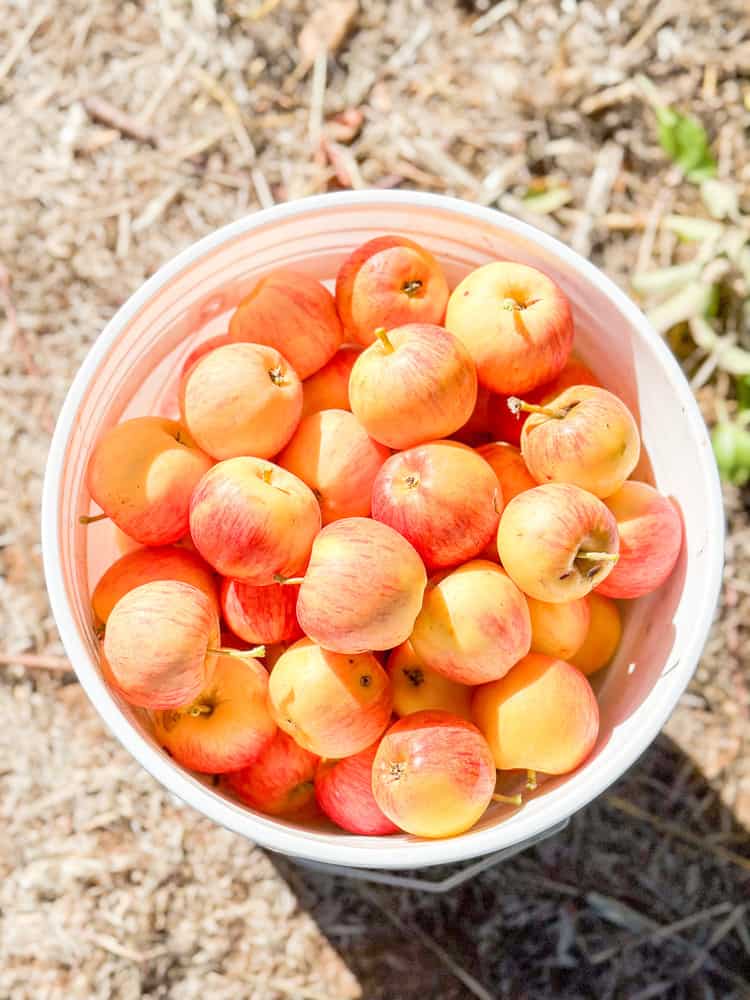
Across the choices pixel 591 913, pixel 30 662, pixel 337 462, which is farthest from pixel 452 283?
pixel 591 913

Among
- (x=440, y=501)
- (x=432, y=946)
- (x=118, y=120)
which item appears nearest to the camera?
(x=440, y=501)

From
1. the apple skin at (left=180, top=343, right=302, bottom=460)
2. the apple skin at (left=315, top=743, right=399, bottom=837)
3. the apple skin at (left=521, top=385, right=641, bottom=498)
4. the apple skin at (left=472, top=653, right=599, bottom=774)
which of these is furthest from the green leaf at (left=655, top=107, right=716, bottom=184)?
the apple skin at (left=315, top=743, right=399, bottom=837)

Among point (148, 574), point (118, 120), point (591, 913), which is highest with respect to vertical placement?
point (118, 120)

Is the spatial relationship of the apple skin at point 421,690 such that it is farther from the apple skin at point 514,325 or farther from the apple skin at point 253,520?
the apple skin at point 514,325

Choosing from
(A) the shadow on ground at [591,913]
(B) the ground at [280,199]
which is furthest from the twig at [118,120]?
(A) the shadow on ground at [591,913]

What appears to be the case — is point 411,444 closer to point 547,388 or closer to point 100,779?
point 547,388

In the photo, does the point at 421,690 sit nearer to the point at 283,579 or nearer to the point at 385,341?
the point at 283,579

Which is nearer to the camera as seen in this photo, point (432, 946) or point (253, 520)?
point (253, 520)
